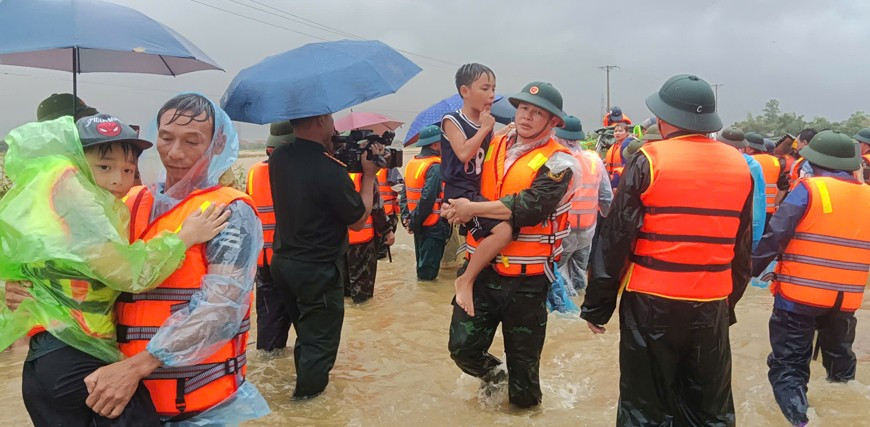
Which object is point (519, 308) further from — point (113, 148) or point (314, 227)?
point (113, 148)

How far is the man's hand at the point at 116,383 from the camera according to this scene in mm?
1906

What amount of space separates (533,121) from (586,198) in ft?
9.88

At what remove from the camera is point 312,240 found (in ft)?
12.5

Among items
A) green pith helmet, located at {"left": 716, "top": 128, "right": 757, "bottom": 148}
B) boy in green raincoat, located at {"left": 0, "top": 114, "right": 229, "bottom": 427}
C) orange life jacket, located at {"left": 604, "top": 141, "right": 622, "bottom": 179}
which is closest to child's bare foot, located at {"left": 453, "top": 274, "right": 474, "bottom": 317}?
boy in green raincoat, located at {"left": 0, "top": 114, "right": 229, "bottom": 427}

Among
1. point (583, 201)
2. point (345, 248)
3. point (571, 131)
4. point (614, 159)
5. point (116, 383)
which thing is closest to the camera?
point (116, 383)

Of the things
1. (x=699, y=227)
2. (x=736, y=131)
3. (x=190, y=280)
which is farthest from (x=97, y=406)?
(x=736, y=131)

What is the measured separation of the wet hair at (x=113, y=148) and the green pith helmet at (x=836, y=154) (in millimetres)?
4024

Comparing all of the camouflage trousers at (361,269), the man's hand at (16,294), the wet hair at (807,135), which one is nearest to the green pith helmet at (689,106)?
the man's hand at (16,294)

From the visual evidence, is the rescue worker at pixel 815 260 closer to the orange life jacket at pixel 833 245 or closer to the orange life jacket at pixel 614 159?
the orange life jacket at pixel 833 245

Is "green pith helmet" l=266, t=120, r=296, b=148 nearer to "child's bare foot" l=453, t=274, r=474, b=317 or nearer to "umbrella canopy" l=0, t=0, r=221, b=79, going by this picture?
"umbrella canopy" l=0, t=0, r=221, b=79

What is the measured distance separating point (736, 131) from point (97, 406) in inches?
297

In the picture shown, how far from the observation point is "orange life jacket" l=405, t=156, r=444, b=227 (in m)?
7.28

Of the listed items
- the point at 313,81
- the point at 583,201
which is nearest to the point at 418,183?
the point at 583,201

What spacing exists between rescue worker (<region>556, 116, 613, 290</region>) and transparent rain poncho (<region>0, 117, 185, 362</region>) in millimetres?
4639
